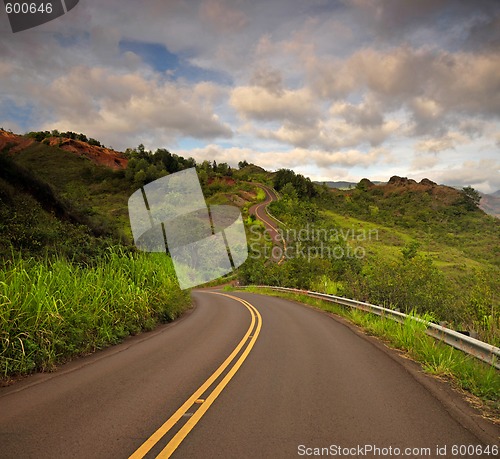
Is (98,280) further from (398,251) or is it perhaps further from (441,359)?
Answer: (398,251)

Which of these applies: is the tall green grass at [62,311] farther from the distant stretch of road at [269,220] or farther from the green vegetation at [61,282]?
the distant stretch of road at [269,220]

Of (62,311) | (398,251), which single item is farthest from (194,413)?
(398,251)

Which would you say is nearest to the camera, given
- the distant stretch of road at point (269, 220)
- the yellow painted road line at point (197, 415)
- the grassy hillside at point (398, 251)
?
Result: the yellow painted road line at point (197, 415)

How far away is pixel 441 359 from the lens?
6.01 metres

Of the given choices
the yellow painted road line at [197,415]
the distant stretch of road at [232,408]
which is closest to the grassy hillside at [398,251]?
the distant stretch of road at [232,408]

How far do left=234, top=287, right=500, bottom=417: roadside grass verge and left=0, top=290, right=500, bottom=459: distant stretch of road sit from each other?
14.2 inches

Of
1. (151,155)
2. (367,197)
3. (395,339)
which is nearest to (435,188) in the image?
(367,197)

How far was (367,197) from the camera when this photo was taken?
137 metres

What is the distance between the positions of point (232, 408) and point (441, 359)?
14.1 feet

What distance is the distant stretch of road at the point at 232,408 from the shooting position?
3230mm

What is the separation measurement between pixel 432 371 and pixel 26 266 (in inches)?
356

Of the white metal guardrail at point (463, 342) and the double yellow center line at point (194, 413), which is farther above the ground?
the double yellow center line at point (194, 413)

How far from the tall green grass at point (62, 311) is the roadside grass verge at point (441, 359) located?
22.5 ft

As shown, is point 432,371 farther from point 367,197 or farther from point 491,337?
point 367,197
